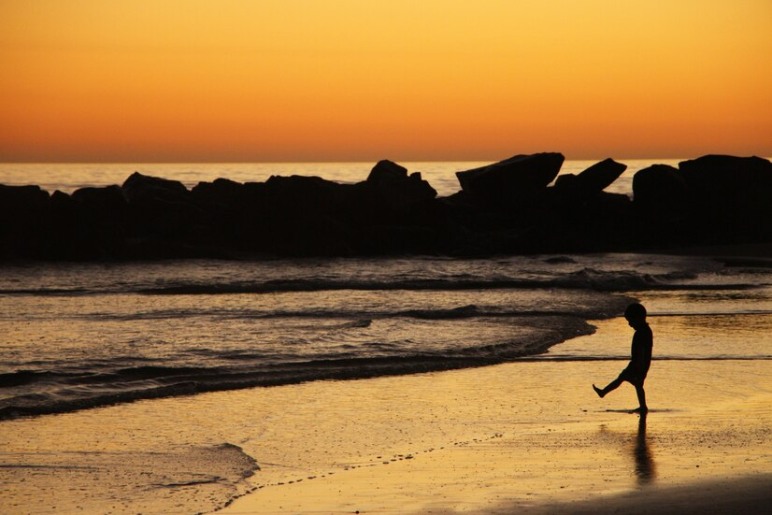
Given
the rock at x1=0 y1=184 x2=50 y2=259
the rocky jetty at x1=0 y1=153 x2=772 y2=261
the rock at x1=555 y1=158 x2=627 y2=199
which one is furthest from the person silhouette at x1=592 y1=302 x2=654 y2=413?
the rock at x1=555 y1=158 x2=627 y2=199

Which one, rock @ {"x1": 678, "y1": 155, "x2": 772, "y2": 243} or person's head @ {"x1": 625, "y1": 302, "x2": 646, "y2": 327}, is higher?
rock @ {"x1": 678, "y1": 155, "x2": 772, "y2": 243}

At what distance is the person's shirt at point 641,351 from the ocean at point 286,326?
3.36m

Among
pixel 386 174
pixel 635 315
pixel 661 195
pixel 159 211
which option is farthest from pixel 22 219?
pixel 635 315

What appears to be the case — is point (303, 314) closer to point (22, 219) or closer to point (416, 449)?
point (416, 449)

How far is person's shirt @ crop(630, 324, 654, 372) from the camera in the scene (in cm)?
1048

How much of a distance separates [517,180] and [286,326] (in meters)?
24.7

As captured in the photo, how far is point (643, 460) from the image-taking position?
8.12 metres

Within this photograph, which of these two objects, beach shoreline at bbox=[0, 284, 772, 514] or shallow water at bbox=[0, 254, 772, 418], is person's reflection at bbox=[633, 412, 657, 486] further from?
shallow water at bbox=[0, 254, 772, 418]

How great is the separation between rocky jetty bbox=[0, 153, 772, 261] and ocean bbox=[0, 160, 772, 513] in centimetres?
299

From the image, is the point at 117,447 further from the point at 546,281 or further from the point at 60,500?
the point at 546,281

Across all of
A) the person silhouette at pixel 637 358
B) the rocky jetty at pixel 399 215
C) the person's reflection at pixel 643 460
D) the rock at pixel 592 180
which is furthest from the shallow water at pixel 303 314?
the rock at pixel 592 180

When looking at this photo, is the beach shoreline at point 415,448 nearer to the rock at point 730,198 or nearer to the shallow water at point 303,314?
the shallow water at point 303,314

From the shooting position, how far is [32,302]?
2277 cm

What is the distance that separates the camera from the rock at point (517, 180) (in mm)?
41219
